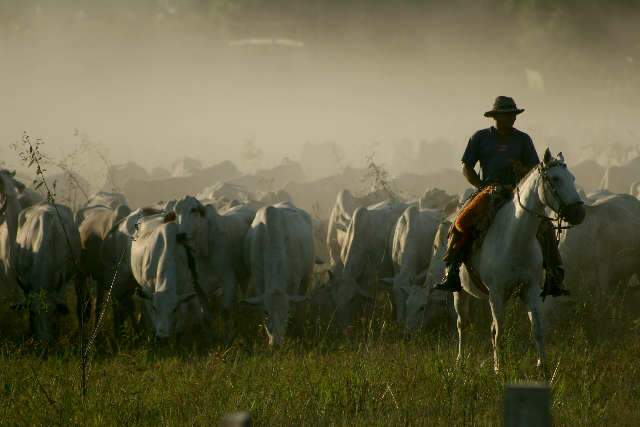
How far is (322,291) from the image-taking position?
1338cm

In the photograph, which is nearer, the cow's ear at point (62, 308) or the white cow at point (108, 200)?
the cow's ear at point (62, 308)

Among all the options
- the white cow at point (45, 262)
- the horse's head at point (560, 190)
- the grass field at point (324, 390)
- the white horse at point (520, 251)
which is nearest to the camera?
the grass field at point (324, 390)

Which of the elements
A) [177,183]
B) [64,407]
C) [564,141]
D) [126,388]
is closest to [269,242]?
[126,388]

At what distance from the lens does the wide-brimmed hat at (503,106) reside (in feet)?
27.7

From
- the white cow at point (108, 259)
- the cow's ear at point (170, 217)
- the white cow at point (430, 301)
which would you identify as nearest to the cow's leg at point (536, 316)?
the white cow at point (430, 301)

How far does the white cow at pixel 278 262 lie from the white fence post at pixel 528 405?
797cm

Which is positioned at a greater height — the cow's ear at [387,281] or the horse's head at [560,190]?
the horse's head at [560,190]

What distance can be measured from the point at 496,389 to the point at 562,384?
1.85 feet

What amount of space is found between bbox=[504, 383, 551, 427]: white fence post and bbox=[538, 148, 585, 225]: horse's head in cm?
434

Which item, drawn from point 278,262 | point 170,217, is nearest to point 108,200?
point 170,217

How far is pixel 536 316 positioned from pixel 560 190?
142 centimetres

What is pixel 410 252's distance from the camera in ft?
42.0

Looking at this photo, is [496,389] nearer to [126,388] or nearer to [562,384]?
[562,384]

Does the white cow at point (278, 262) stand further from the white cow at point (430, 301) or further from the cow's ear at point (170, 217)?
the white cow at point (430, 301)
